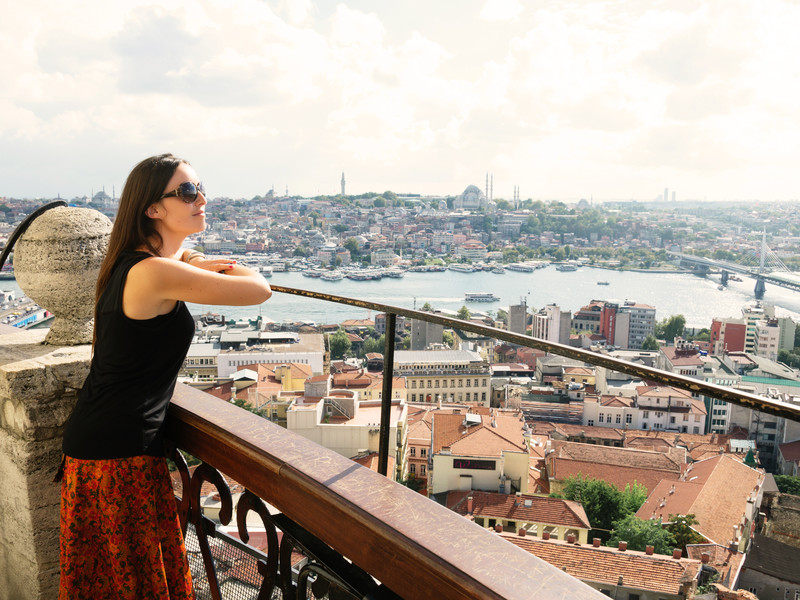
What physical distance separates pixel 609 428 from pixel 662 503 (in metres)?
9.88

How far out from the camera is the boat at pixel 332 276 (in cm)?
5003

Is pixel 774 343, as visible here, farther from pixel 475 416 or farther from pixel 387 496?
pixel 387 496

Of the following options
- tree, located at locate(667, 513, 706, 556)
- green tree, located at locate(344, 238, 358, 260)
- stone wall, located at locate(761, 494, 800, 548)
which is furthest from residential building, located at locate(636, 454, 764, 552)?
green tree, located at locate(344, 238, 358, 260)

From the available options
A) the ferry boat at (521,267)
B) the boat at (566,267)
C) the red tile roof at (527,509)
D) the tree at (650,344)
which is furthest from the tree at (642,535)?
the boat at (566,267)

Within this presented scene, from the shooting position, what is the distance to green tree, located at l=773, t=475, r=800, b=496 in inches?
449

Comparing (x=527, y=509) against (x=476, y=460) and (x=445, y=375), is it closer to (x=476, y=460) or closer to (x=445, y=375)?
(x=476, y=460)

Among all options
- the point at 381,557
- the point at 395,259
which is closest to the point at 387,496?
the point at 381,557

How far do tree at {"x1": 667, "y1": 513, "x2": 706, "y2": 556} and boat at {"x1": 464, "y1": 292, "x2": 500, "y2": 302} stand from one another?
36371 mm

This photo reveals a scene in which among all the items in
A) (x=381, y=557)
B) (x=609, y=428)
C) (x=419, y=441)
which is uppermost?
(x=381, y=557)

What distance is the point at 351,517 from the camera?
1.99 feet

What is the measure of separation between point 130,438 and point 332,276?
1974 inches

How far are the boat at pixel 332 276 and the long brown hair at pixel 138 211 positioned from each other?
49.2m

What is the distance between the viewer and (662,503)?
13359 mm

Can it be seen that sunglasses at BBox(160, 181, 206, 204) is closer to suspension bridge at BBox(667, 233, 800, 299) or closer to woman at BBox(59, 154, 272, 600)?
woman at BBox(59, 154, 272, 600)
